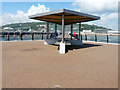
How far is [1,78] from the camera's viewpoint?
4043 millimetres

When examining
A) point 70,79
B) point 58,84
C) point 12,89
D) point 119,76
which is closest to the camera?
point 12,89

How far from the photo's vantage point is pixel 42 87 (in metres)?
3.32

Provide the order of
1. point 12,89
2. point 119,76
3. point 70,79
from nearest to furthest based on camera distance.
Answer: point 12,89 → point 70,79 → point 119,76

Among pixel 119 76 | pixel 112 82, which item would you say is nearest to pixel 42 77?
pixel 112 82

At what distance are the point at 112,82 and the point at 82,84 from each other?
117 cm

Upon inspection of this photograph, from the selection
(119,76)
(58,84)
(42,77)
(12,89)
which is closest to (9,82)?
(12,89)

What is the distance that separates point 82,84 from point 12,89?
2.32 m

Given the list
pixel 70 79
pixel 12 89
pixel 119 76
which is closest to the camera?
pixel 12 89

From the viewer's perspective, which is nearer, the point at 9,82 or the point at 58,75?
the point at 9,82

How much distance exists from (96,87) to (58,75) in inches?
62.7

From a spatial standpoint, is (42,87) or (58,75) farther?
(58,75)

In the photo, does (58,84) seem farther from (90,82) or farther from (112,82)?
(112,82)

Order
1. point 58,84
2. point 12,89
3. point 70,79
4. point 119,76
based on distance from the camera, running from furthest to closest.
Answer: point 119,76, point 70,79, point 58,84, point 12,89

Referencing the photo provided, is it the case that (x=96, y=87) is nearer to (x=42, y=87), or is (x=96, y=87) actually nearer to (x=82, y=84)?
(x=82, y=84)
